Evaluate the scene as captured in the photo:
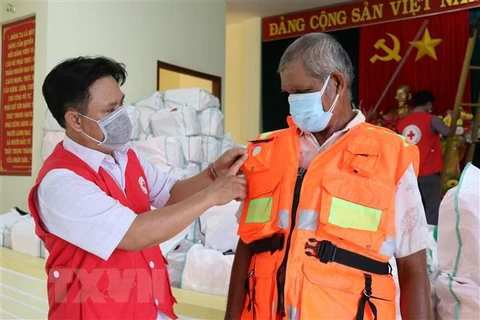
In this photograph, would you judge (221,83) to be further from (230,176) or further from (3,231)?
(230,176)

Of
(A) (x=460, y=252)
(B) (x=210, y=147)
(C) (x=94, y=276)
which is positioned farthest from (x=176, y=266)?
(B) (x=210, y=147)

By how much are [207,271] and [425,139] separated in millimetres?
3327

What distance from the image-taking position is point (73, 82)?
1.41 m

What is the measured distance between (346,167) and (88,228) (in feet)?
2.18

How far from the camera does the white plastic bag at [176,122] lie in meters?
4.45

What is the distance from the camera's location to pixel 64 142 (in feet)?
4.91

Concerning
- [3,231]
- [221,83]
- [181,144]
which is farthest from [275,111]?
[3,231]

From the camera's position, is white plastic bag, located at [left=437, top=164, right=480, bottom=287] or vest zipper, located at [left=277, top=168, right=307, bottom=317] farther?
white plastic bag, located at [left=437, top=164, right=480, bottom=287]

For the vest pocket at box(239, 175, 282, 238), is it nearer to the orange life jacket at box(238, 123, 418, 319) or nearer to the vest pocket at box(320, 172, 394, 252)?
the orange life jacket at box(238, 123, 418, 319)

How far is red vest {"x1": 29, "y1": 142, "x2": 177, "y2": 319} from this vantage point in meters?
1.36

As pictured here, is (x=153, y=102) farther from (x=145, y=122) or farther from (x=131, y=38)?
(x=131, y=38)

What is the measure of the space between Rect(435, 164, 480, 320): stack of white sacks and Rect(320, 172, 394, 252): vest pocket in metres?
0.56

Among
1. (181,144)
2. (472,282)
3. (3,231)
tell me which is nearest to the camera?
(472,282)

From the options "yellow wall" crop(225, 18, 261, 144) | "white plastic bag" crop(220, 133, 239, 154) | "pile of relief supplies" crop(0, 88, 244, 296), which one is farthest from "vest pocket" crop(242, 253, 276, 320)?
"yellow wall" crop(225, 18, 261, 144)
